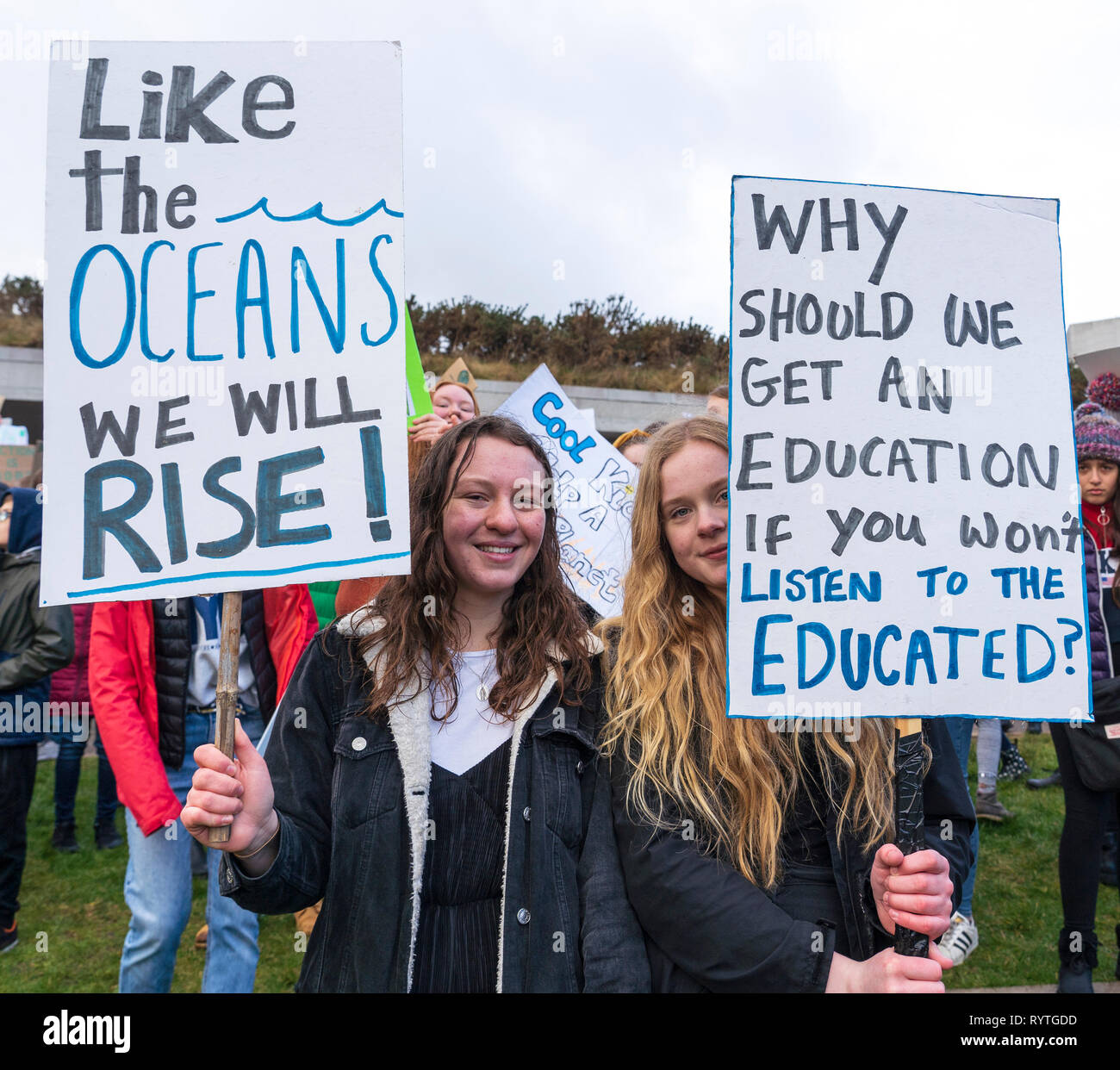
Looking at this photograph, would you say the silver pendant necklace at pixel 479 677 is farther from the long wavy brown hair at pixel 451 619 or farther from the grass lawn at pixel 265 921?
the grass lawn at pixel 265 921

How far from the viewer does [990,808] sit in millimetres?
5754

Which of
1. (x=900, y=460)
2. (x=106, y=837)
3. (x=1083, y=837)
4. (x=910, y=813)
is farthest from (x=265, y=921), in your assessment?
(x=900, y=460)

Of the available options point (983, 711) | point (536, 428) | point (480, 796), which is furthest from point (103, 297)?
point (536, 428)

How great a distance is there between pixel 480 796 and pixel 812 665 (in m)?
0.75

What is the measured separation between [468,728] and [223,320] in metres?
0.98

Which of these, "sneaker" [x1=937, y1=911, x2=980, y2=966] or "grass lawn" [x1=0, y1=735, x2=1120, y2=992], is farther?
"grass lawn" [x1=0, y1=735, x2=1120, y2=992]

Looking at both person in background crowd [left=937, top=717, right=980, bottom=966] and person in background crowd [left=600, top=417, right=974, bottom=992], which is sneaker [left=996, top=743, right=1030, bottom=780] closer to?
person in background crowd [left=937, top=717, right=980, bottom=966]

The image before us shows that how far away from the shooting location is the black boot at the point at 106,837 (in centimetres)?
556

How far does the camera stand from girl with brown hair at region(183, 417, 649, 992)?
1.76 meters

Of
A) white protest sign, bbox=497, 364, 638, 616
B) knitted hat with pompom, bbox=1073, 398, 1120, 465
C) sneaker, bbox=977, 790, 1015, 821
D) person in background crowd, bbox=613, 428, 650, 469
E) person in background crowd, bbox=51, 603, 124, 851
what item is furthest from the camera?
sneaker, bbox=977, 790, 1015, 821

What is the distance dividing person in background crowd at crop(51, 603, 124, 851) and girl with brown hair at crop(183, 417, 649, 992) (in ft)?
12.9

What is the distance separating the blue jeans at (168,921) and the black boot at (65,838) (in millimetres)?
2933

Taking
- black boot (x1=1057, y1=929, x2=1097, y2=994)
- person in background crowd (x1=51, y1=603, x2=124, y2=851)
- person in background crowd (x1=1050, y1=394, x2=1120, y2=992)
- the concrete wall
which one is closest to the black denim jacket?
person in background crowd (x1=1050, y1=394, x2=1120, y2=992)

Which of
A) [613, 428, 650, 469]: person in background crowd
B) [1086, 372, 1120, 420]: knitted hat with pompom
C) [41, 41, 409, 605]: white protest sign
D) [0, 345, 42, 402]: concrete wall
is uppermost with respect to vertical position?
[0, 345, 42, 402]: concrete wall
